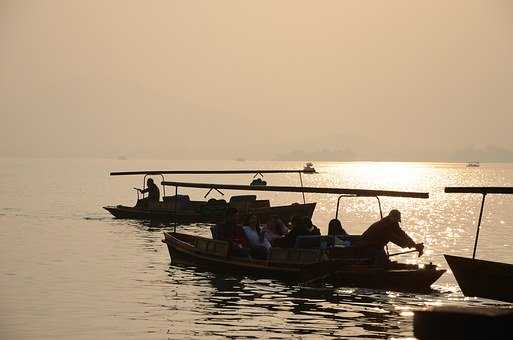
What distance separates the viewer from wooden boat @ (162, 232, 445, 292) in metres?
28.1

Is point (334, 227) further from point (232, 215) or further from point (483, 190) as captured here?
point (483, 190)

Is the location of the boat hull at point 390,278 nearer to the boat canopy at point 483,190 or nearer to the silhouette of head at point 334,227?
the silhouette of head at point 334,227

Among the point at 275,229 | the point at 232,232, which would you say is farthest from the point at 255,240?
the point at 275,229

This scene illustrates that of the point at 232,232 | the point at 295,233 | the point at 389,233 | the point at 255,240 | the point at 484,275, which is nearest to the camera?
the point at 484,275

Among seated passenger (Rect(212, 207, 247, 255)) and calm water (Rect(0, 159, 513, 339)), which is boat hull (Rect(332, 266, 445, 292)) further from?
seated passenger (Rect(212, 207, 247, 255))

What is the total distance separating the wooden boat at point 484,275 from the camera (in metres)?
25.1

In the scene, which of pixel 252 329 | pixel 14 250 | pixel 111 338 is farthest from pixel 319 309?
pixel 14 250

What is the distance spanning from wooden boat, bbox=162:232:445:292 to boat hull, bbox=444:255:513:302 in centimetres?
197

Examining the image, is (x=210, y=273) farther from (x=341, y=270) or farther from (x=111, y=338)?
(x=111, y=338)

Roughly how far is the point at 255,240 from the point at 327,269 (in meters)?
3.79

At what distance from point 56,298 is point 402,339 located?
Answer: 1066 centimetres

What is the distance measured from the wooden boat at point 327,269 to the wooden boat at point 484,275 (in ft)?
6.53

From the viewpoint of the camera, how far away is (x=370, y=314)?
25.0m

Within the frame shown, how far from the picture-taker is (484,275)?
25625mm
